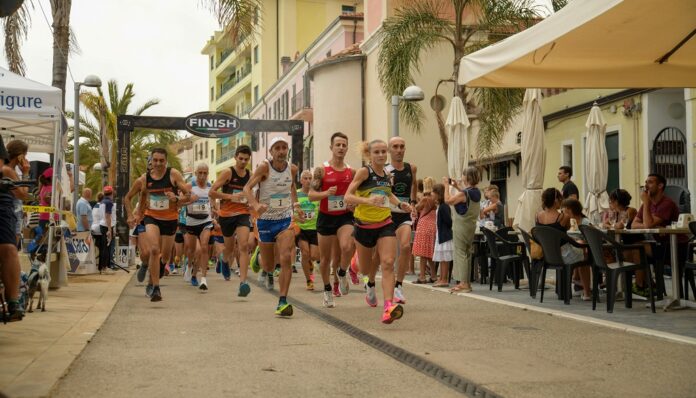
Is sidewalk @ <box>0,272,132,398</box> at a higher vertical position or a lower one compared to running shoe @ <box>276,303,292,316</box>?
lower

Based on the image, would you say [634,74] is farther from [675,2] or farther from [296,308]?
[296,308]

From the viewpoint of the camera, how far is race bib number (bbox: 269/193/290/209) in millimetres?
10781

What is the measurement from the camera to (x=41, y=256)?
12.4 meters

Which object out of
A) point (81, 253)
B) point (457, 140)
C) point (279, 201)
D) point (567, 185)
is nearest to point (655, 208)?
point (567, 185)

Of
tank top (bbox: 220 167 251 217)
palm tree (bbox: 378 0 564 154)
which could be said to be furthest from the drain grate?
palm tree (bbox: 378 0 564 154)

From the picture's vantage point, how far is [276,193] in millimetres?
10914

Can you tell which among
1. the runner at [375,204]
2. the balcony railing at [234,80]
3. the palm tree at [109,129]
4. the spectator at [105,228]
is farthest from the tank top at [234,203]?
the balcony railing at [234,80]

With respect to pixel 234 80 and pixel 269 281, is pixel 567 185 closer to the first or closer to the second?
pixel 269 281

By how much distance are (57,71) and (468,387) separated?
17.6m

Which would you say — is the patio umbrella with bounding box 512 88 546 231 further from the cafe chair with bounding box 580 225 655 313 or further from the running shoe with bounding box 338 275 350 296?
the cafe chair with bounding box 580 225 655 313

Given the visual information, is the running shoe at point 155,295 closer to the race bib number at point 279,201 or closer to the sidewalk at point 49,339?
the sidewalk at point 49,339

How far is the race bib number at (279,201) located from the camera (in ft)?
35.4

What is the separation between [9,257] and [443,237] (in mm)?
8711

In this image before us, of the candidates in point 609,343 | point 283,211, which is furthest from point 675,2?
point 283,211
